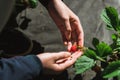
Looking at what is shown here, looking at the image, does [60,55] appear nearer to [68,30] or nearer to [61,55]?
[61,55]

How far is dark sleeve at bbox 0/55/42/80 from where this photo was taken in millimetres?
896

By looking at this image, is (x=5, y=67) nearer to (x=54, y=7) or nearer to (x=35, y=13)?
(x=54, y=7)

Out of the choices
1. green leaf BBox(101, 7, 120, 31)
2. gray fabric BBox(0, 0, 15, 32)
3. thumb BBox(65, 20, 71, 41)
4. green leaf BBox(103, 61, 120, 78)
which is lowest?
green leaf BBox(103, 61, 120, 78)

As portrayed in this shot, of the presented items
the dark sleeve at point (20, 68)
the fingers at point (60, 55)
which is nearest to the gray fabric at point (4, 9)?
the dark sleeve at point (20, 68)

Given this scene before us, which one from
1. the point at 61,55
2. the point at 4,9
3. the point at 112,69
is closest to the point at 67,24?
the point at 61,55

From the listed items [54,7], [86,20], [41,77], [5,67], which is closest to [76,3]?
[86,20]

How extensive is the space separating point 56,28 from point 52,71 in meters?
0.28

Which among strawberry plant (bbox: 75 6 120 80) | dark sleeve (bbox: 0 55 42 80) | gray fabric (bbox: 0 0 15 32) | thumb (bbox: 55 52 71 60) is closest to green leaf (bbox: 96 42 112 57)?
strawberry plant (bbox: 75 6 120 80)

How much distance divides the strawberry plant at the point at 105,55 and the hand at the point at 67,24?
78 millimetres

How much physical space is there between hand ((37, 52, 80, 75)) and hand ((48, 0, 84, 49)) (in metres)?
0.07

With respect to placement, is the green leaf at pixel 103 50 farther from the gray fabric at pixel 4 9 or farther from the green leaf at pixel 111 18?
the gray fabric at pixel 4 9

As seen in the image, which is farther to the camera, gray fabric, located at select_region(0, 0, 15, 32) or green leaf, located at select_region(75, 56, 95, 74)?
green leaf, located at select_region(75, 56, 95, 74)

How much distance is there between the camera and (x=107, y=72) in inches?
37.3

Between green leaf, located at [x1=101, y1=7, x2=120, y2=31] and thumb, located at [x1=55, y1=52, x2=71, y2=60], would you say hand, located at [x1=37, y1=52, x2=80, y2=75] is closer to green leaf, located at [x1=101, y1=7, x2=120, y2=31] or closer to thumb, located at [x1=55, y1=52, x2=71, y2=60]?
thumb, located at [x1=55, y1=52, x2=71, y2=60]
